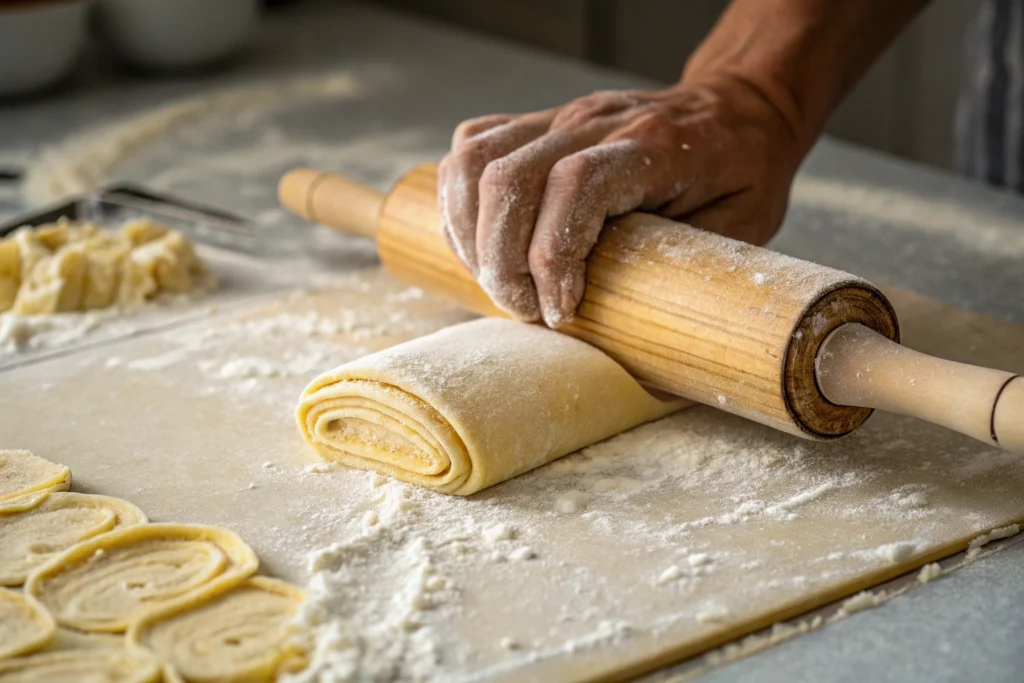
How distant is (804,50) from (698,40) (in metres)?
2.44

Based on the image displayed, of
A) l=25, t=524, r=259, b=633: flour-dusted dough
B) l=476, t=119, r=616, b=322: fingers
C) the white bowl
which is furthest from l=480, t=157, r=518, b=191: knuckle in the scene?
the white bowl

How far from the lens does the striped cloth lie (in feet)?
7.97

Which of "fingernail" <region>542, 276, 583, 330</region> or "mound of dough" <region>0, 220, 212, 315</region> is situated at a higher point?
"fingernail" <region>542, 276, 583, 330</region>

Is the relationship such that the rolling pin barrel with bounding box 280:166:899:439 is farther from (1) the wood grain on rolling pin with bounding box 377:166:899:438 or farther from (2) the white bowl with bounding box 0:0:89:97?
(2) the white bowl with bounding box 0:0:89:97

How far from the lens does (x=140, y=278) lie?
2.12m

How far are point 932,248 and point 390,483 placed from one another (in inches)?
49.5

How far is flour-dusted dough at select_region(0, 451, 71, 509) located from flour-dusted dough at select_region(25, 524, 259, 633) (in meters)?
0.18

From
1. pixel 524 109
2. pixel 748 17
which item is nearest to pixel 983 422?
pixel 748 17

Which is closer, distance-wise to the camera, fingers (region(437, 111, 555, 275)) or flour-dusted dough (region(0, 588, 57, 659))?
flour-dusted dough (region(0, 588, 57, 659))

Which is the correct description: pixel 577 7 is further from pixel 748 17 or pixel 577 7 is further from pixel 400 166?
pixel 748 17

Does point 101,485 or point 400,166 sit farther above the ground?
point 400,166

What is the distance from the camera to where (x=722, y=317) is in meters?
1.52

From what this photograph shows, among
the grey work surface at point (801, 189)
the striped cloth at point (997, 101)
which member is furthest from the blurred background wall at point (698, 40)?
the striped cloth at point (997, 101)

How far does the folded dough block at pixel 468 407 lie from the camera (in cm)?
148
